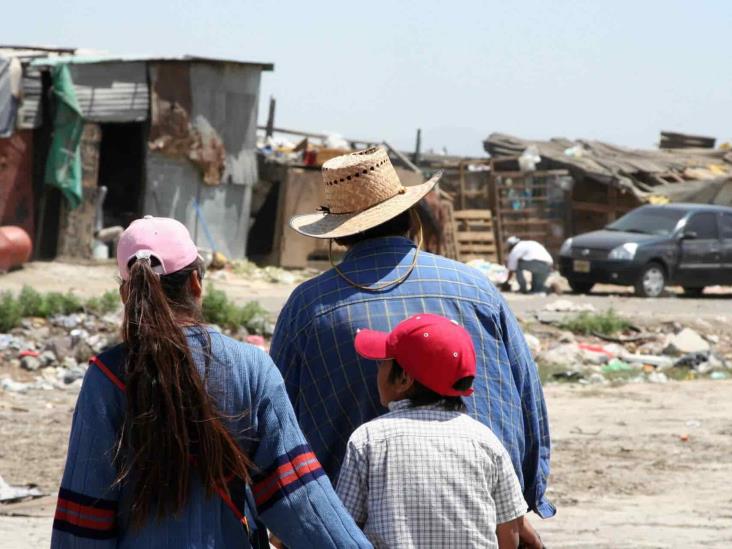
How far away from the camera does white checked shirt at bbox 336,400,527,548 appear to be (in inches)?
132

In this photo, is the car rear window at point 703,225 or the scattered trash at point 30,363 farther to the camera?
the car rear window at point 703,225

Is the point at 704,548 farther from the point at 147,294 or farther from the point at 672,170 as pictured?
the point at 672,170

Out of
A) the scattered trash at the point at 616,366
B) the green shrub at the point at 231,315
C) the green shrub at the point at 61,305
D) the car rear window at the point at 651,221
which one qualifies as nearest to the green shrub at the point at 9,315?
the green shrub at the point at 61,305

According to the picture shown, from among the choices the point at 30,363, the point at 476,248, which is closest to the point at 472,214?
the point at 476,248

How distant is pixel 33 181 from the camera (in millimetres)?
23641

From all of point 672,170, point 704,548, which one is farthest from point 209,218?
point 704,548

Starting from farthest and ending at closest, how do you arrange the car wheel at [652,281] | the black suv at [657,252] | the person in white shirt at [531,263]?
the car wheel at [652,281], the black suv at [657,252], the person in white shirt at [531,263]

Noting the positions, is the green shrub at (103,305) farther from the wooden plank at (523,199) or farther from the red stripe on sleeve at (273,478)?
the wooden plank at (523,199)

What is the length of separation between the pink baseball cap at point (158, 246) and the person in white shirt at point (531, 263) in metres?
18.5

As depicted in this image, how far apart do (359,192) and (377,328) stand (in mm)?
461

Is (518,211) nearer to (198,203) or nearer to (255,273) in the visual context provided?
(255,273)

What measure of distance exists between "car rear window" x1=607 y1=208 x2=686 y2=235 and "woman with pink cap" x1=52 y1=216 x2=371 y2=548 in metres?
20.5

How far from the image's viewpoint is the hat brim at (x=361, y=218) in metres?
3.83

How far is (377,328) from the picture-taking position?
3.71 metres
